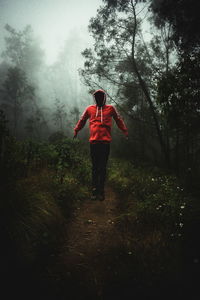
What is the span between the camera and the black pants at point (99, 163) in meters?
4.11

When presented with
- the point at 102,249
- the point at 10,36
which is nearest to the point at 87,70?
the point at 102,249

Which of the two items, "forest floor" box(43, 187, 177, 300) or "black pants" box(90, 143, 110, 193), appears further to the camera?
"black pants" box(90, 143, 110, 193)

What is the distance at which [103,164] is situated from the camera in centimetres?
413

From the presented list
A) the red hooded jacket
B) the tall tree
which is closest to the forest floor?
the red hooded jacket

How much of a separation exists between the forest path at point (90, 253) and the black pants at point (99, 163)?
0.73 metres

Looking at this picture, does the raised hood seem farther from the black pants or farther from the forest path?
the forest path

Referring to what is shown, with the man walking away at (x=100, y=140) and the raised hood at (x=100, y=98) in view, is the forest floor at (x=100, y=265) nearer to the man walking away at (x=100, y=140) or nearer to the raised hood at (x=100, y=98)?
the man walking away at (x=100, y=140)

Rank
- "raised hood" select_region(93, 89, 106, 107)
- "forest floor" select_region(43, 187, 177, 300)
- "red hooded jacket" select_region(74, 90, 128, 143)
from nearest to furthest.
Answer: "forest floor" select_region(43, 187, 177, 300)
"red hooded jacket" select_region(74, 90, 128, 143)
"raised hood" select_region(93, 89, 106, 107)

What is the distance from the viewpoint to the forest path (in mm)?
1716

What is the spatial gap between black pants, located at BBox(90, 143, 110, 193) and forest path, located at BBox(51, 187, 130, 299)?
728 mm

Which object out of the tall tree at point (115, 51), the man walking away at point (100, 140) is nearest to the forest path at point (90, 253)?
the man walking away at point (100, 140)

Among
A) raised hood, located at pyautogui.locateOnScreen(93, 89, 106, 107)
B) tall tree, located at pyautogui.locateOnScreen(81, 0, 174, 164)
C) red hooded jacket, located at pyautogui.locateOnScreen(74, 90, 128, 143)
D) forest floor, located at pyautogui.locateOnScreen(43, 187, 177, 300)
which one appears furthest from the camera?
tall tree, located at pyautogui.locateOnScreen(81, 0, 174, 164)

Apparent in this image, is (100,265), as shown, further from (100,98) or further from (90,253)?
(100,98)

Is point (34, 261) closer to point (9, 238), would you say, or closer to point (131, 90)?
point (9, 238)
